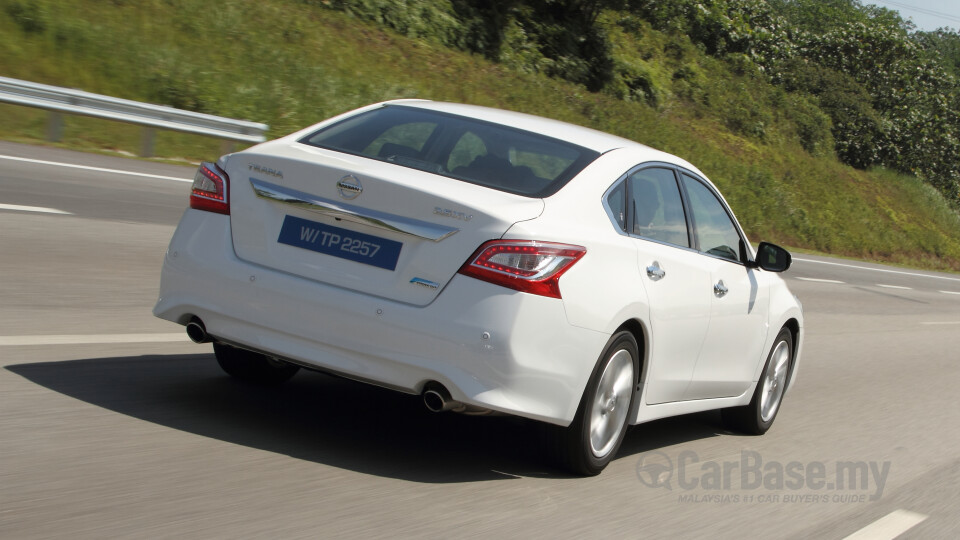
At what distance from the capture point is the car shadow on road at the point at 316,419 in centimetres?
503

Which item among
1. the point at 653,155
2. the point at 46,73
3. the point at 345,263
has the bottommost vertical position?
the point at 46,73

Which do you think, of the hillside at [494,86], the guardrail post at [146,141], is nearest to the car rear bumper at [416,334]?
the hillside at [494,86]

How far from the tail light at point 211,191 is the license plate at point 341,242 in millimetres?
379

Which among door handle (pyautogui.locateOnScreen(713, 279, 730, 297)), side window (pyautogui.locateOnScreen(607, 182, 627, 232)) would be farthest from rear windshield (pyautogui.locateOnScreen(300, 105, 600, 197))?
door handle (pyautogui.locateOnScreen(713, 279, 730, 297))

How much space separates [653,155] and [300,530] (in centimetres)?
295

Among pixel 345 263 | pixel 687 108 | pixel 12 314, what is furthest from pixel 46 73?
pixel 687 108

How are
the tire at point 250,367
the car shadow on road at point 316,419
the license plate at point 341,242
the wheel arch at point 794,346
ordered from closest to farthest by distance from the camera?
the license plate at point 341,242 → the car shadow on road at point 316,419 → the tire at point 250,367 → the wheel arch at point 794,346

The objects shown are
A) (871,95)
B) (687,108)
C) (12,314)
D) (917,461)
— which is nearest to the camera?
(12,314)

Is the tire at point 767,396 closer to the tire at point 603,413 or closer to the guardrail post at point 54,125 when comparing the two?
the tire at point 603,413

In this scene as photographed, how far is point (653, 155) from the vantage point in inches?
236

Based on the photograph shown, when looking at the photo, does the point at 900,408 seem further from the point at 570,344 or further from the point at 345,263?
the point at 345,263

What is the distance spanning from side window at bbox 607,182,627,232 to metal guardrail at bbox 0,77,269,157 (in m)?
12.6

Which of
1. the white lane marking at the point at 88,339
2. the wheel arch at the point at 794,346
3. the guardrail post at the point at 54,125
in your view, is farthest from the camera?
the guardrail post at the point at 54,125

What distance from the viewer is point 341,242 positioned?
4750 mm
